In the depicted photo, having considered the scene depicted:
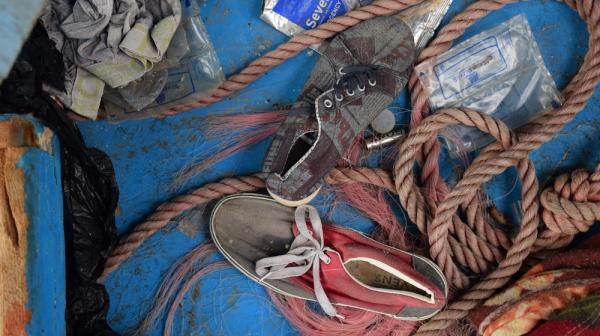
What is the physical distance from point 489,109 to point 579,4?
0.36m

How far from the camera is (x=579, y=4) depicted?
58.8 inches

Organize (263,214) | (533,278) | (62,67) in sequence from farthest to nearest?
(263,214) < (533,278) < (62,67)

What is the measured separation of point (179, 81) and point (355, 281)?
75 cm

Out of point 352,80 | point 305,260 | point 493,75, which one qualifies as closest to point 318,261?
point 305,260

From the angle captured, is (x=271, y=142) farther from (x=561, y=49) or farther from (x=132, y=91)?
(x=561, y=49)

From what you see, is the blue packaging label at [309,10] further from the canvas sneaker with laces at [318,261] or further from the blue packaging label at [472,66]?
the canvas sneaker with laces at [318,261]

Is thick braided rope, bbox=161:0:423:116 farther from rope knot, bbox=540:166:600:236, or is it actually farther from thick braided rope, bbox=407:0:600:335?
rope knot, bbox=540:166:600:236

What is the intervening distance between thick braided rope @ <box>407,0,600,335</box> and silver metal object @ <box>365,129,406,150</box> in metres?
0.11

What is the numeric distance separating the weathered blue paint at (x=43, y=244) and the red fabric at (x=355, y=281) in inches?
26.9

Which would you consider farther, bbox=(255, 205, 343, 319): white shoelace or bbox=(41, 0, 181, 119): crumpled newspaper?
bbox=(255, 205, 343, 319): white shoelace

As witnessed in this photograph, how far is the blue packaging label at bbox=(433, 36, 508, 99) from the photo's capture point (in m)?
1.58

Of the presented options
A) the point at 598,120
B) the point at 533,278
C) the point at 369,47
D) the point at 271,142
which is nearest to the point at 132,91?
the point at 271,142

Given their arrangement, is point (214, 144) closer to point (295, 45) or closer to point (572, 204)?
point (295, 45)

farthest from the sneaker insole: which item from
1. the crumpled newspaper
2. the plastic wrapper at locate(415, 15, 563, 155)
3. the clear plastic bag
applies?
the crumpled newspaper
